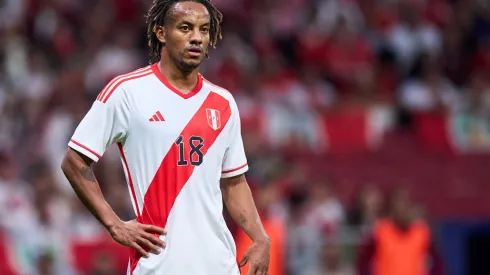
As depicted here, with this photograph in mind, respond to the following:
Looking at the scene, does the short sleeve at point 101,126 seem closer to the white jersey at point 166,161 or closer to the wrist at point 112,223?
the white jersey at point 166,161

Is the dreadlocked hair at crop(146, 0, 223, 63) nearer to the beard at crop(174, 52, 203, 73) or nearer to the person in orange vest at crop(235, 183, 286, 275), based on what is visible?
the beard at crop(174, 52, 203, 73)

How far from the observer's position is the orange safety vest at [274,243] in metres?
9.36

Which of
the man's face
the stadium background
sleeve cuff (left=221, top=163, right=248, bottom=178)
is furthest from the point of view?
the stadium background

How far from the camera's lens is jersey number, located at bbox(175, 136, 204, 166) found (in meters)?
4.46

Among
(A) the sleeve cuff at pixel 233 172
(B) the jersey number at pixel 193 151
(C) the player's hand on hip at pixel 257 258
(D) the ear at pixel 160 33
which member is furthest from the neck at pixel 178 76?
(C) the player's hand on hip at pixel 257 258

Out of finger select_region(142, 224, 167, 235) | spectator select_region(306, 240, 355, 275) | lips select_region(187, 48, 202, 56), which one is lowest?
spectator select_region(306, 240, 355, 275)

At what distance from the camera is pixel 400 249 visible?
9.73 m

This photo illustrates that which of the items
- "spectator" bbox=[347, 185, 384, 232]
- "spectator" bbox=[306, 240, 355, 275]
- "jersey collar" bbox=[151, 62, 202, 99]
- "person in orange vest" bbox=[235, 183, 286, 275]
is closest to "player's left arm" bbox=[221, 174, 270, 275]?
→ "jersey collar" bbox=[151, 62, 202, 99]

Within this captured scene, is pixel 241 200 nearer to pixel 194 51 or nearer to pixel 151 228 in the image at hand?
pixel 151 228

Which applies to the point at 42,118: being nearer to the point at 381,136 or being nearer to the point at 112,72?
the point at 112,72

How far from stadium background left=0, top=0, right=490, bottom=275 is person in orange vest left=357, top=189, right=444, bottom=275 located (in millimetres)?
384

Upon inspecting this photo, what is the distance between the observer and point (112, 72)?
13.3 meters

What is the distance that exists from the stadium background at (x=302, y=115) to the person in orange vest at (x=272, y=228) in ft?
0.13

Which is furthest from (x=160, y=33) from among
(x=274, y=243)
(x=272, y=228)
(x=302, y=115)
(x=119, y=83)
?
(x=302, y=115)
